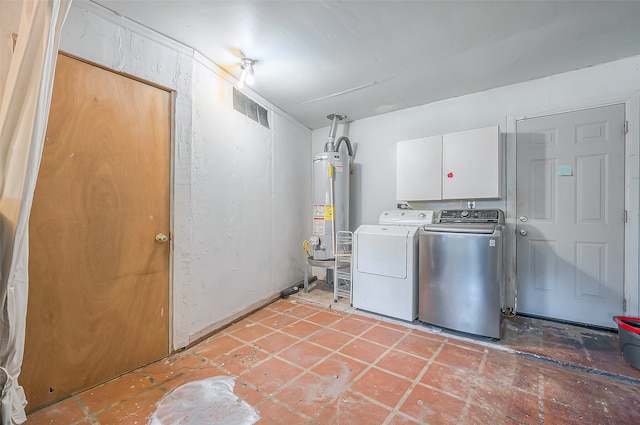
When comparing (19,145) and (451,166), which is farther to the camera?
(451,166)

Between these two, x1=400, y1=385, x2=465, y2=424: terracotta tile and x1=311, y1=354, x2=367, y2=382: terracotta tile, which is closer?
x1=400, y1=385, x2=465, y2=424: terracotta tile

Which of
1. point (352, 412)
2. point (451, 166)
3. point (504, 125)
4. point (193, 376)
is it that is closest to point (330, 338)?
point (352, 412)

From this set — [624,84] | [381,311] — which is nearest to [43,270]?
[381,311]

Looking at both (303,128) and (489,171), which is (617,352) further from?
(303,128)

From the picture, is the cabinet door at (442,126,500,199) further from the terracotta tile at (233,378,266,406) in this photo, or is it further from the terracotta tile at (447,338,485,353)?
the terracotta tile at (233,378,266,406)

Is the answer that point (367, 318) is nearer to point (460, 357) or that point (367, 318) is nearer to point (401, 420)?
point (460, 357)

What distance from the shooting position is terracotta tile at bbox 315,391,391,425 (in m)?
1.39

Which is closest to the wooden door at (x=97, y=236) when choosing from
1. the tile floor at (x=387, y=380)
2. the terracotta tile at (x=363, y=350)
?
the tile floor at (x=387, y=380)

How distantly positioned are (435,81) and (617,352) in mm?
2822

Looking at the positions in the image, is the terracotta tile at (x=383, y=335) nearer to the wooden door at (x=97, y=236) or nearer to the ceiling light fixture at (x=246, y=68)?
the wooden door at (x=97, y=236)

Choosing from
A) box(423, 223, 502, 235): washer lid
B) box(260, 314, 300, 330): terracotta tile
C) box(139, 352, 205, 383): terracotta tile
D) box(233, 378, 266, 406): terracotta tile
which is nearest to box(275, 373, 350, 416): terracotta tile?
box(233, 378, 266, 406): terracotta tile

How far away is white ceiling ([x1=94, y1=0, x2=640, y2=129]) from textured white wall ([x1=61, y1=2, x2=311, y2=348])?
0.19 meters

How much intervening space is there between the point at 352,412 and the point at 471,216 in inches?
84.5

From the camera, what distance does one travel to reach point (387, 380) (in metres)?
1.74
